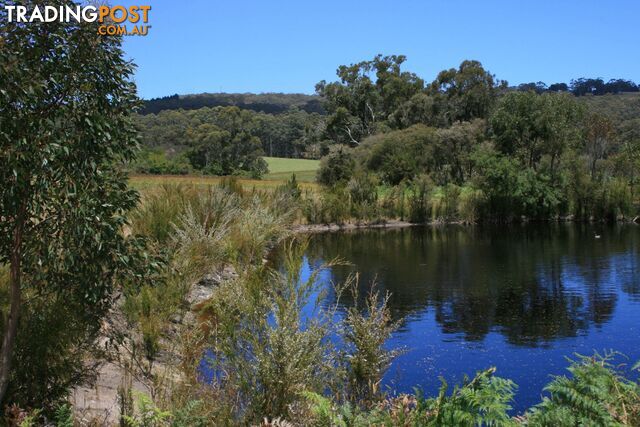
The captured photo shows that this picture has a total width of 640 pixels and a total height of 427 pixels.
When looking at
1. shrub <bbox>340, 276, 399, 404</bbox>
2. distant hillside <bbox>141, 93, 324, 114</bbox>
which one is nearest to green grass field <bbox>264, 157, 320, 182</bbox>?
distant hillside <bbox>141, 93, 324, 114</bbox>

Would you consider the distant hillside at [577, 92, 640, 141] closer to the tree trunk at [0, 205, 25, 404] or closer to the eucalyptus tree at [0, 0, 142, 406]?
the eucalyptus tree at [0, 0, 142, 406]

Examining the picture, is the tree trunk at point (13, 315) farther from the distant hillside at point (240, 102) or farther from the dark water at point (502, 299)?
the distant hillside at point (240, 102)

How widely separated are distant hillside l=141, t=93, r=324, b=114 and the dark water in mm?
90103

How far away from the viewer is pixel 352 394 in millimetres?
5871

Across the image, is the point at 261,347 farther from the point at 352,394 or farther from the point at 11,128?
the point at 11,128

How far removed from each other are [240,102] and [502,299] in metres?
143

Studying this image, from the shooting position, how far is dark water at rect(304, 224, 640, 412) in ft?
32.7

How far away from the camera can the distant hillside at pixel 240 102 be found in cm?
12100

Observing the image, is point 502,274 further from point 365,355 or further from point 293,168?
point 293,168

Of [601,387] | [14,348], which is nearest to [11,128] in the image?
[14,348]

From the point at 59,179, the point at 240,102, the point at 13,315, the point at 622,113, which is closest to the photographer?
the point at 59,179

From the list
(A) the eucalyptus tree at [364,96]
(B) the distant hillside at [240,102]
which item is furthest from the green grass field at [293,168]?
(B) the distant hillside at [240,102]

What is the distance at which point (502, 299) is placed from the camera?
15.1m

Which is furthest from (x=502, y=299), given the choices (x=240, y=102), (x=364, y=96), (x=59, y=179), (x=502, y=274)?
(x=240, y=102)
